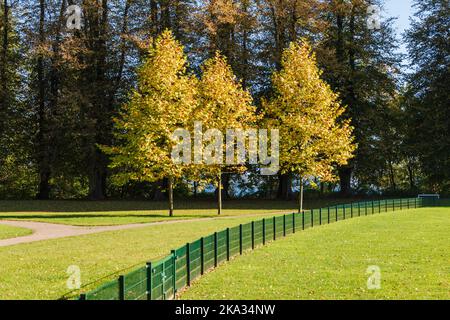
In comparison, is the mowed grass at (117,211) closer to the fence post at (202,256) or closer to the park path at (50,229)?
the park path at (50,229)

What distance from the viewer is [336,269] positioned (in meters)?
18.8

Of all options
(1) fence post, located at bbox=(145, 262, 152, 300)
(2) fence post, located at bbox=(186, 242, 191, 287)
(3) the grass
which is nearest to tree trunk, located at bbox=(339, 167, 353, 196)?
Result: (3) the grass

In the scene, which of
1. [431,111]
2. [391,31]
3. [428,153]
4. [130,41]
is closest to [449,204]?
[428,153]

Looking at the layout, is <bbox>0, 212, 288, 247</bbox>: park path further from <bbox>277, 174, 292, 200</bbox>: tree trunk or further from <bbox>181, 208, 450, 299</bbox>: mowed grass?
<bbox>277, 174, 292, 200</bbox>: tree trunk

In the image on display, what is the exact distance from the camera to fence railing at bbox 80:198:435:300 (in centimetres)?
1105

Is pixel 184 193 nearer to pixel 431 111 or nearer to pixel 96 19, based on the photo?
pixel 96 19

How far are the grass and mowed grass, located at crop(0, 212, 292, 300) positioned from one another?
318 cm

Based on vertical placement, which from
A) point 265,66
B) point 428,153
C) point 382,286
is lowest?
point 382,286

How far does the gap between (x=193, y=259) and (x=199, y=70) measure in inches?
1836

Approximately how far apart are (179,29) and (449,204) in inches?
1355

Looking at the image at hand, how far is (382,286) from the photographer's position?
51.9ft

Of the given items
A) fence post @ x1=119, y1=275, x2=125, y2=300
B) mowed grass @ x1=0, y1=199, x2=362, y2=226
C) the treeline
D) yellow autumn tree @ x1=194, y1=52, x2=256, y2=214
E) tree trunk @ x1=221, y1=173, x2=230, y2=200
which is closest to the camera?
fence post @ x1=119, y1=275, x2=125, y2=300

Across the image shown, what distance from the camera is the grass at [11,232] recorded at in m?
28.4

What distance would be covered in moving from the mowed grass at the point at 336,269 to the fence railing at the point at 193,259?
0.44 m
